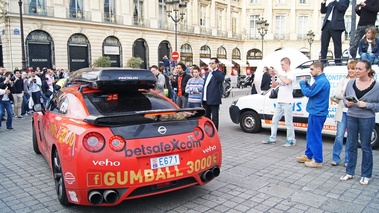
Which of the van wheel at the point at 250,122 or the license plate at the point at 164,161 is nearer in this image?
the license plate at the point at 164,161

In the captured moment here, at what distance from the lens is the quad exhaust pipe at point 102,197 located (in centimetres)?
345

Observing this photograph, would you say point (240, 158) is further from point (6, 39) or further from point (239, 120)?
point (6, 39)

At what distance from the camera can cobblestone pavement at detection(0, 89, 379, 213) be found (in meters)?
3.97

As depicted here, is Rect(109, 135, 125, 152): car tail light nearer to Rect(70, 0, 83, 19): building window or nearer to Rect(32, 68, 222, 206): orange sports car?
Rect(32, 68, 222, 206): orange sports car

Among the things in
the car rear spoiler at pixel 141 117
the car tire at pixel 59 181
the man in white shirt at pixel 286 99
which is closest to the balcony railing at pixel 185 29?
the man in white shirt at pixel 286 99

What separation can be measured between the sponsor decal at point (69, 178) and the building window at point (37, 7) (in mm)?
26256

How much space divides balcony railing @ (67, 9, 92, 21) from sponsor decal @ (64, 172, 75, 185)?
90.5ft

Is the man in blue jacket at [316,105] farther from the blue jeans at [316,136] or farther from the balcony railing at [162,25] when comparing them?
the balcony railing at [162,25]

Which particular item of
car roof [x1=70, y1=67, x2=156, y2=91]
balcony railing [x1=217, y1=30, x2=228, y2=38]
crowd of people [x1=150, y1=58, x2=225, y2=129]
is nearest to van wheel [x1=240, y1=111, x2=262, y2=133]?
crowd of people [x1=150, y1=58, x2=225, y2=129]

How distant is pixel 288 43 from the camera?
4975 cm

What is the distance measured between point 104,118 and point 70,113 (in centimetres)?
93

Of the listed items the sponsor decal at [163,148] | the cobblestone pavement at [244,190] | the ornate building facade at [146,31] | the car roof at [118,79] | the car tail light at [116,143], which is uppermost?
the ornate building facade at [146,31]

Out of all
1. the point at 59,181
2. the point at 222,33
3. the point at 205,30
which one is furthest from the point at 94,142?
the point at 222,33

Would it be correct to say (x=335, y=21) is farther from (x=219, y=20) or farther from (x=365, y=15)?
(x=219, y=20)
